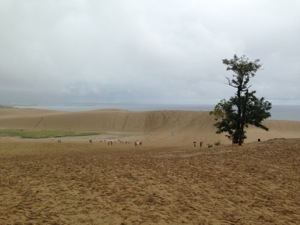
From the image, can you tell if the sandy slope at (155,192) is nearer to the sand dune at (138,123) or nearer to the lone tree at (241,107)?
the lone tree at (241,107)

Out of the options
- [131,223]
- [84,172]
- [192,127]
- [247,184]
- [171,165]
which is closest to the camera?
[131,223]

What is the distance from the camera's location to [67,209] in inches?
400

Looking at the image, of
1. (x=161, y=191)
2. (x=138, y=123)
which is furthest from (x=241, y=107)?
(x=138, y=123)

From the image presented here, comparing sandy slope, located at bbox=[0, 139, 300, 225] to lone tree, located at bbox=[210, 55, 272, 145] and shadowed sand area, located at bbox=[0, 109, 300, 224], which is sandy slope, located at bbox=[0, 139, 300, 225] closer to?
shadowed sand area, located at bbox=[0, 109, 300, 224]

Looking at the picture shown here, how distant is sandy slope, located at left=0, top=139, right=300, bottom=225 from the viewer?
9656 mm

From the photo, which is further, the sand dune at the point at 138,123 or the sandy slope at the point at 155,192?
the sand dune at the point at 138,123

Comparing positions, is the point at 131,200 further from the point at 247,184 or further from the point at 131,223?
the point at 247,184

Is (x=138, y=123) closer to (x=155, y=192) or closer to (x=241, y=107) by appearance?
(x=241, y=107)

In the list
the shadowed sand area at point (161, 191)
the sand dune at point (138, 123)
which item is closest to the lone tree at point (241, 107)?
the shadowed sand area at point (161, 191)

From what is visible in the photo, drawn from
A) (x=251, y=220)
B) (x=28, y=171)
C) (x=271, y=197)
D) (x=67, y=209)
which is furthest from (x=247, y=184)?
(x=28, y=171)

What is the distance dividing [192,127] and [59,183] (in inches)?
2614

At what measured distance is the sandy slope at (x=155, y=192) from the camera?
9.66 m

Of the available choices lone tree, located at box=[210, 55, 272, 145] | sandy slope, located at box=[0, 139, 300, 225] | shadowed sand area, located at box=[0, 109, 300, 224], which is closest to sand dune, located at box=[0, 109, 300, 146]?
lone tree, located at box=[210, 55, 272, 145]

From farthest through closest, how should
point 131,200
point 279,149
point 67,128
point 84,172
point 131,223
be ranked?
point 67,128, point 279,149, point 84,172, point 131,200, point 131,223
